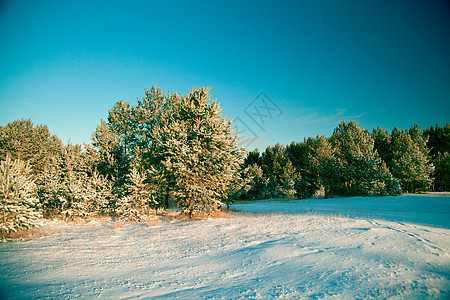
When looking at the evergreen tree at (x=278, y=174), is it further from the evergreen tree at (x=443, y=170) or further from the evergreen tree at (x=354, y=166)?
the evergreen tree at (x=443, y=170)

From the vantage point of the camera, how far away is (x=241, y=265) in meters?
5.95

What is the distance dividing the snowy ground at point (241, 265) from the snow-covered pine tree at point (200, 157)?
16.4 ft

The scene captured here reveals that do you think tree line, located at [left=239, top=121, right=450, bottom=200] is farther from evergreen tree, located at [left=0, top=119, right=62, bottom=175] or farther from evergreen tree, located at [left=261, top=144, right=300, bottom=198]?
evergreen tree, located at [left=0, top=119, right=62, bottom=175]

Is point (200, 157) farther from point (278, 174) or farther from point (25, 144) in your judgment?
point (25, 144)

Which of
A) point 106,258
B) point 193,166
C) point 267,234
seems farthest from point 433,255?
point 193,166

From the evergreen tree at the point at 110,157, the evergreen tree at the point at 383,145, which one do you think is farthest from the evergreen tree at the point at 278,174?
the evergreen tree at the point at 110,157

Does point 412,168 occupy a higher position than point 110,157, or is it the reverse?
point 110,157

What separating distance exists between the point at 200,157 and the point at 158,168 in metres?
4.02

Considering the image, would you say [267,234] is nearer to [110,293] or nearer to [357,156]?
[110,293]

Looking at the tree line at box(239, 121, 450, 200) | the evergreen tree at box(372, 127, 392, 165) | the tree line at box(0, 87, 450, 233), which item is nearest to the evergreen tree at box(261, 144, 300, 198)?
the tree line at box(239, 121, 450, 200)

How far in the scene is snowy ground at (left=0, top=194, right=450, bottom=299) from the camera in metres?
4.39

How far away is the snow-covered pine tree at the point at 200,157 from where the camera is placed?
47.1 ft

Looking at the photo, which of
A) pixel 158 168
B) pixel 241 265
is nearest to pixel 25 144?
pixel 158 168

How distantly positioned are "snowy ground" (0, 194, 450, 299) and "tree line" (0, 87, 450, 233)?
4494mm
